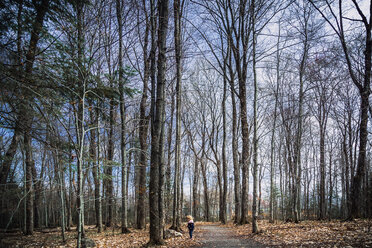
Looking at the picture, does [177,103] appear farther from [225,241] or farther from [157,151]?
[225,241]

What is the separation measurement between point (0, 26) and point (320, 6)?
11.2 metres

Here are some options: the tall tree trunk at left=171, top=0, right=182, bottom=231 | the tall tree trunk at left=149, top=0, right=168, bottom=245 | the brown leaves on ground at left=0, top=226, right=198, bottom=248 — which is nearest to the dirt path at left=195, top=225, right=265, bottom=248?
the brown leaves on ground at left=0, top=226, right=198, bottom=248

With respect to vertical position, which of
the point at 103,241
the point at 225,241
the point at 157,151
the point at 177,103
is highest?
the point at 177,103

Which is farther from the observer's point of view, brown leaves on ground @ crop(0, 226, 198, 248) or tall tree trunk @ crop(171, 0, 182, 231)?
tall tree trunk @ crop(171, 0, 182, 231)

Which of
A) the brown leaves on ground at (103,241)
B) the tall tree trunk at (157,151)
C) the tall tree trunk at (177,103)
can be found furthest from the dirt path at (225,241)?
the tall tree trunk at (157,151)

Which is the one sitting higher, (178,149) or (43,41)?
(43,41)

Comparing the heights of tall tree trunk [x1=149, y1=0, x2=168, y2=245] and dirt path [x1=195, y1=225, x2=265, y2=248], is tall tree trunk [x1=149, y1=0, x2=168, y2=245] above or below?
above

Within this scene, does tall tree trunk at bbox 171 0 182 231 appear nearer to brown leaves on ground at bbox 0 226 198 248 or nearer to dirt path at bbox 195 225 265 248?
brown leaves on ground at bbox 0 226 198 248

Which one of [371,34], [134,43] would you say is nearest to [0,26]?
[134,43]

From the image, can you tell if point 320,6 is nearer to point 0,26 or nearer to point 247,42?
point 247,42

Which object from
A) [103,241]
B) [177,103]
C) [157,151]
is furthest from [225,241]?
[177,103]

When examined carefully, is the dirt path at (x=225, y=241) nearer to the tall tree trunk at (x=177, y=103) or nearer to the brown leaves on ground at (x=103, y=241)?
the brown leaves on ground at (x=103, y=241)

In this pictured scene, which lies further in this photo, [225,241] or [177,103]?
[177,103]

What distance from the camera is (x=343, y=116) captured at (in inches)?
679
